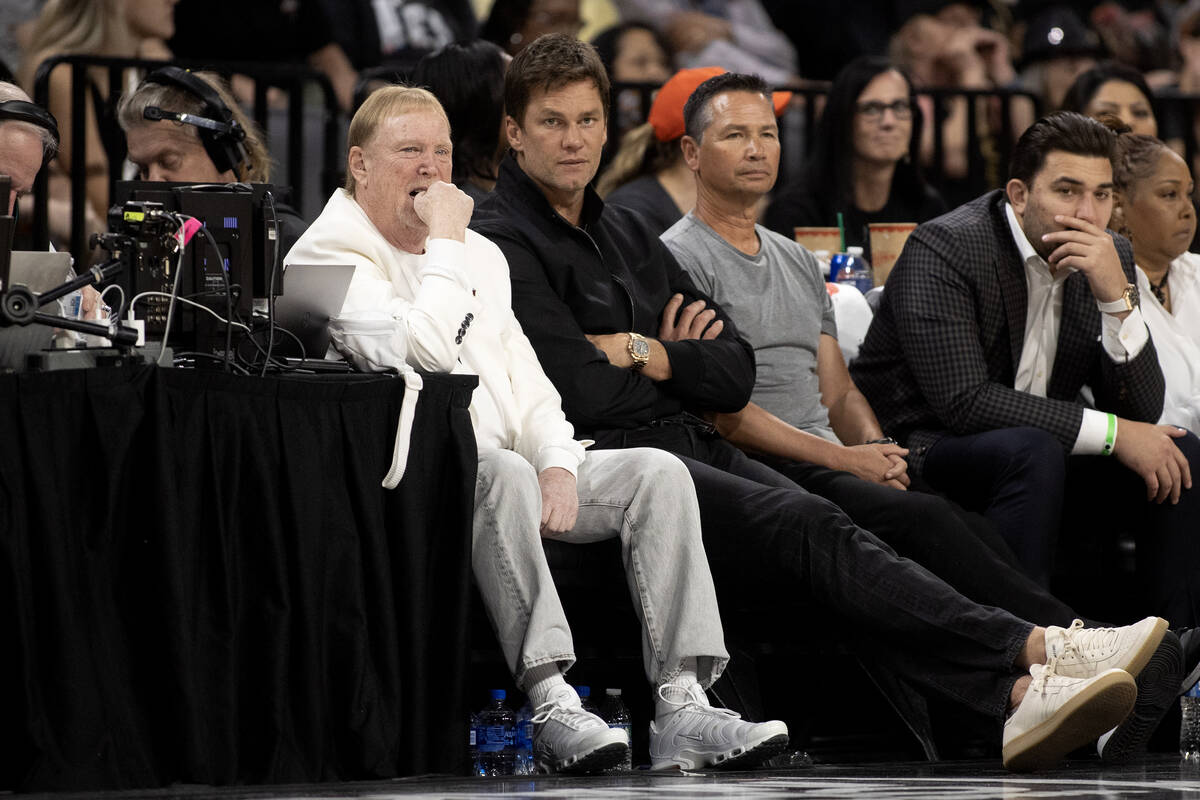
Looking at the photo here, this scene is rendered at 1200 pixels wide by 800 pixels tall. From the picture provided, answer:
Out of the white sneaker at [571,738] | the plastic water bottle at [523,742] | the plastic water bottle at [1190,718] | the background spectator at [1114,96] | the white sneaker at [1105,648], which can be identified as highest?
the background spectator at [1114,96]

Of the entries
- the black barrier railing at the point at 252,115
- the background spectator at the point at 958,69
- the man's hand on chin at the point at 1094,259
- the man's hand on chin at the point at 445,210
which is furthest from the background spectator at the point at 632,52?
the man's hand on chin at the point at 445,210

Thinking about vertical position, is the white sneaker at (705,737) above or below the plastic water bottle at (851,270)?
below

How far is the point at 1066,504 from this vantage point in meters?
4.59

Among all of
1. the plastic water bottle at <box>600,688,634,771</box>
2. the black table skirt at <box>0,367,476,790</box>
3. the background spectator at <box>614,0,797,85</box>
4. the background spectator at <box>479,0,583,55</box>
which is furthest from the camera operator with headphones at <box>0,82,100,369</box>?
the background spectator at <box>614,0,797,85</box>

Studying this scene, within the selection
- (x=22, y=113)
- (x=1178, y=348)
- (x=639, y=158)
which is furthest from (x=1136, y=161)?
(x=22, y=113)

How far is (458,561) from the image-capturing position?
3.26m

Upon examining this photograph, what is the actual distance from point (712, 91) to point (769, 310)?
2.15 ft

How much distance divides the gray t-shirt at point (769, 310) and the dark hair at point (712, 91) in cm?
26

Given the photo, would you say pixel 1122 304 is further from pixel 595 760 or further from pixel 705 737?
pixel 595 760

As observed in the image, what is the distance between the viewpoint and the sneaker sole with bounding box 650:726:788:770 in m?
3.27

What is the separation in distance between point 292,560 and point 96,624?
374 mm

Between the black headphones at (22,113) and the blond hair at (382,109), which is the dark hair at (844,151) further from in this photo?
the black headphones at (22,113)

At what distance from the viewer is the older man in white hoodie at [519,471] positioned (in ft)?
10.8

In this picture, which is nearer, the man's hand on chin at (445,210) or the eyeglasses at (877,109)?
the man's hand on chin at (445,210)
